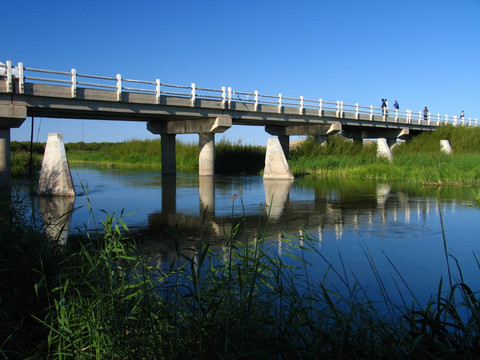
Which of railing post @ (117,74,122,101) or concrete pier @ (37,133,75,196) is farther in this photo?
railing post @ (117,74,122,101)

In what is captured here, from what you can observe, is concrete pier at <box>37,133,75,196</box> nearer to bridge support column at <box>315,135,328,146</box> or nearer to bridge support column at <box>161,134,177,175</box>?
bridge support column at <box>161,134,177,175</box>

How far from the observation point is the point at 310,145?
121ft

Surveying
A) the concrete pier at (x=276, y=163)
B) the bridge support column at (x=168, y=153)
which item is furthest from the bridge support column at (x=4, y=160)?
the bridge support column at (x=168, y=153)

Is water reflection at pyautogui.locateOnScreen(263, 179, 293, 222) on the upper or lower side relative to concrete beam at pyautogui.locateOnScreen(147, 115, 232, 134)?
lower

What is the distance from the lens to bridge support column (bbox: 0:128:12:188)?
19203 millimetres

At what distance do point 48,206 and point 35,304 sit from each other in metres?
10.7

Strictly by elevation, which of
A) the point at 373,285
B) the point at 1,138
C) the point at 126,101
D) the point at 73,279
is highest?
the point at 126,101

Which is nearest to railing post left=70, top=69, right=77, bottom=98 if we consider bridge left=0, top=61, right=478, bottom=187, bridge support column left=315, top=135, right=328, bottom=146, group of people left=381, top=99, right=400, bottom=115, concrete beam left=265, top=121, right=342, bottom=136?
bridge left=0, top=61, right=478, bottom=187

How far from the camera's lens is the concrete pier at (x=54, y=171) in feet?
58.3

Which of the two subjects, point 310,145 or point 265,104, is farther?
point 310,145

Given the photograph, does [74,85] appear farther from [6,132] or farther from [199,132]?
[199,132]

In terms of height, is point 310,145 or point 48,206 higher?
point 310,145

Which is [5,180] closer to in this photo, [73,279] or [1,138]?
[1,138]

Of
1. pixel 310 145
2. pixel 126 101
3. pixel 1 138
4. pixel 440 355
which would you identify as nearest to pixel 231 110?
pixel 126 101
